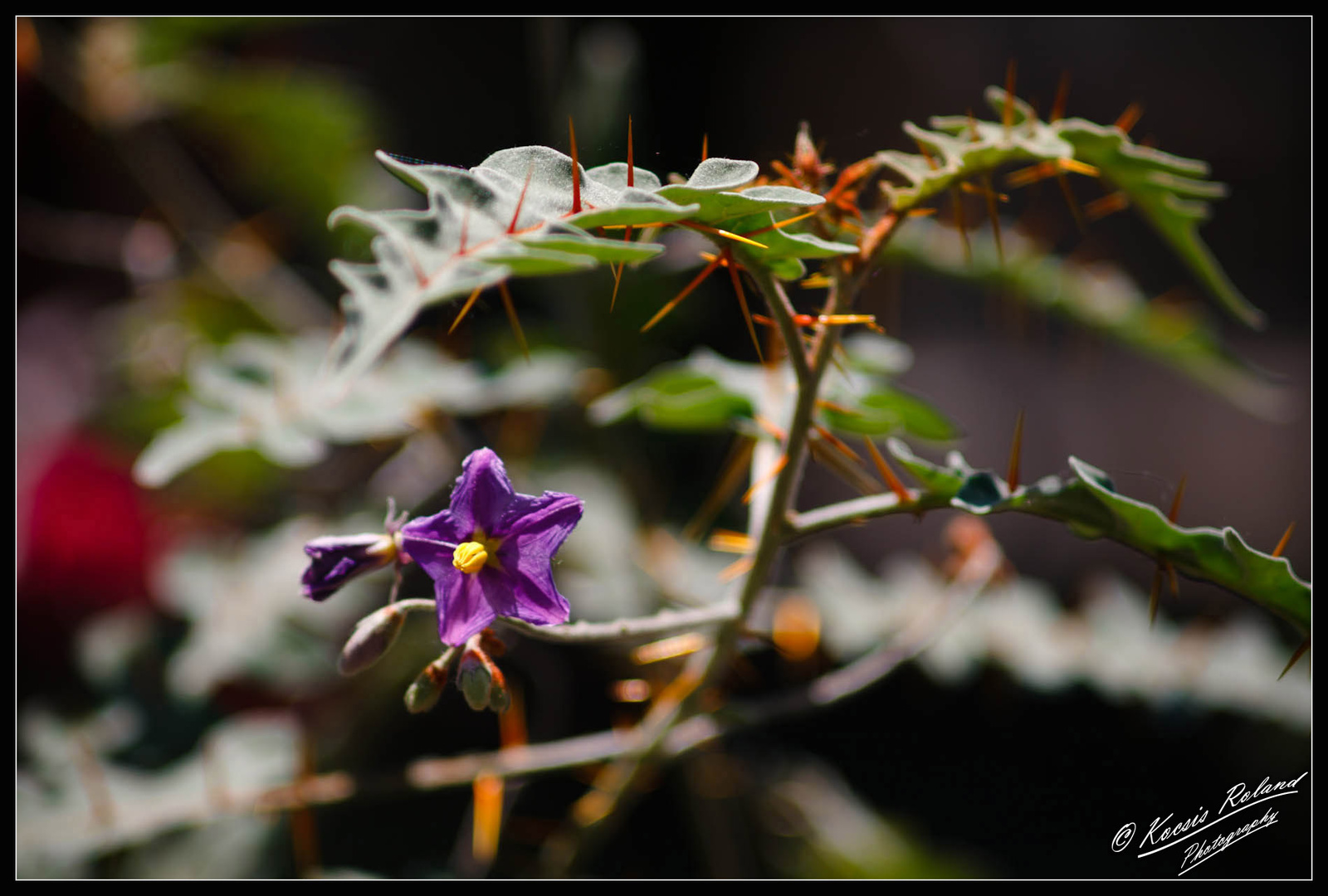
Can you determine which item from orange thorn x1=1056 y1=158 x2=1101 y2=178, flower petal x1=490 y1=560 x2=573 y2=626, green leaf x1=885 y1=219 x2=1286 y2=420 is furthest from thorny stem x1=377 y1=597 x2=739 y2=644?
green leaf x1=885 y1=219 x2=1286 y2=420

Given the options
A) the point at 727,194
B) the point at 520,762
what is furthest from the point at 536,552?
the point at 520,762

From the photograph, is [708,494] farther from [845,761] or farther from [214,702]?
[214,702]

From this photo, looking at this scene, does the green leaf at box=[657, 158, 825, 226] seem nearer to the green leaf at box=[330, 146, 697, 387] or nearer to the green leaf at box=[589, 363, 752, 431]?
the green leaf at box=[330, 146, 697, 387]

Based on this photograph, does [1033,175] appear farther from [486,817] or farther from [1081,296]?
[486,817]

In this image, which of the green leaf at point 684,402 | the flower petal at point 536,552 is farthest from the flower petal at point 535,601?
the green leaf at point 684,402

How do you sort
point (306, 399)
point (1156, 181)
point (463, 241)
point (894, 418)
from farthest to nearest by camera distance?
point (306, 399)
point (894, 418)
point (1156, 181)
point (463, 241)

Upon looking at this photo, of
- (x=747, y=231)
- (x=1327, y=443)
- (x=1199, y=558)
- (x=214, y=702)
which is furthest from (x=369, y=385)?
(x=1327, y=443)

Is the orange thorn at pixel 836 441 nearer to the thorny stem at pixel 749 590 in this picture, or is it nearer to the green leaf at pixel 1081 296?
the thorny stem at pixel 749 590
